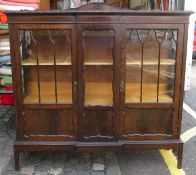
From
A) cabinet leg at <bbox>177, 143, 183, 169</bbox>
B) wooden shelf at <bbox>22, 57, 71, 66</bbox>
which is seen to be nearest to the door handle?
wooden shelf at <bbox>22, 57, 71, 66</bbox>

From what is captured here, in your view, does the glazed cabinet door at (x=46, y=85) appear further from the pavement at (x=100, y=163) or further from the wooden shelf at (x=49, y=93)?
the pavement at (x=100, y=163)

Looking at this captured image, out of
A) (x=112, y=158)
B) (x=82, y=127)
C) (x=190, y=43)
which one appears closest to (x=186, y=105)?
(x=190, y=43)

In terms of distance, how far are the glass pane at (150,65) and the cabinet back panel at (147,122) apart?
0.41ft

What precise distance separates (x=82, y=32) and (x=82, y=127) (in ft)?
3.19

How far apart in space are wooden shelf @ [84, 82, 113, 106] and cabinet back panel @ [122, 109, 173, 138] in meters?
0.25

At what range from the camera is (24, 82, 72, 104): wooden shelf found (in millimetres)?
3082

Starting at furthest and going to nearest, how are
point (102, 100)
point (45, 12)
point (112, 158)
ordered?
point (112, 158) → point (102, 100) → point (45, 12)

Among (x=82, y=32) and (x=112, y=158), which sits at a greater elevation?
(x=82, y=32)

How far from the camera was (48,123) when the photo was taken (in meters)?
3.08

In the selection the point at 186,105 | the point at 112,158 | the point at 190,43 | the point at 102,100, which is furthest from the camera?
the point at 186,105

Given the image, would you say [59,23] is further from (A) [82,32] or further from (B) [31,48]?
(B) [31,48]

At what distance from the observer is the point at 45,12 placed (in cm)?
276

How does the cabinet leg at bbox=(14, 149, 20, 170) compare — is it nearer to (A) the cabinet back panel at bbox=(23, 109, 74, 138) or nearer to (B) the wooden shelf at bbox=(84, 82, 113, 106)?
(A) the cabinet back panel at bbox=(23, 109, 74, 138)

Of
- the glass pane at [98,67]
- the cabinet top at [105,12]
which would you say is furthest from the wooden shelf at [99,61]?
the cabinet top at [105,12]
